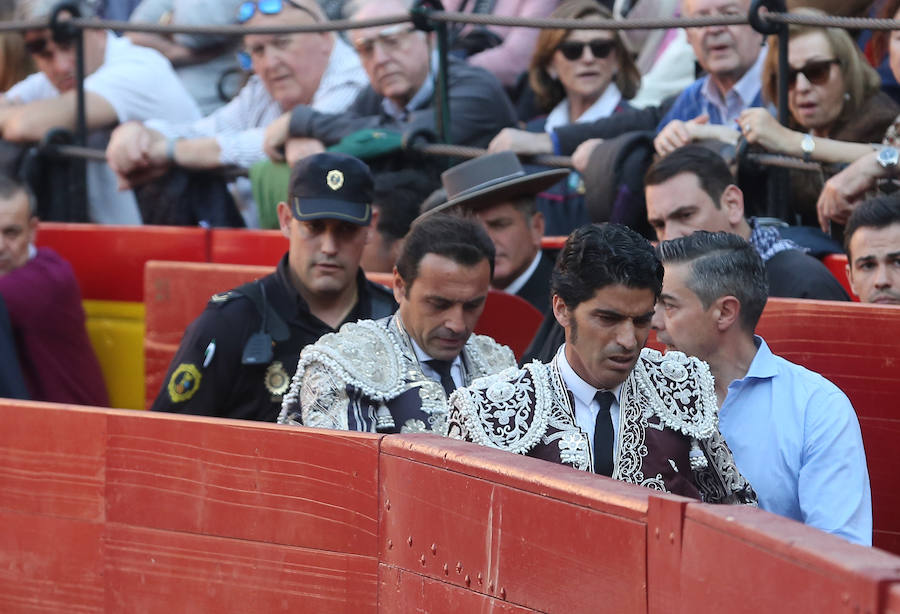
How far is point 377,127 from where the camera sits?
6.77 metres

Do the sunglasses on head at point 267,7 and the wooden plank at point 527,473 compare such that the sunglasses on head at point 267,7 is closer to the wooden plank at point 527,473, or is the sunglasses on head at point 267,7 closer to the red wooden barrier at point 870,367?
the red wooden barrier at point 870,367

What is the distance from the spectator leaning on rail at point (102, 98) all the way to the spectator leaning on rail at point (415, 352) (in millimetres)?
4057

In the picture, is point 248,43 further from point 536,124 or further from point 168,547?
point 168,547

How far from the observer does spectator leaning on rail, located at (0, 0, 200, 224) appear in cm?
810

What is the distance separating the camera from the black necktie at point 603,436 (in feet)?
11.0

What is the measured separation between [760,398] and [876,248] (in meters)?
1.08

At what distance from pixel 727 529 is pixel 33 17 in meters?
6.90

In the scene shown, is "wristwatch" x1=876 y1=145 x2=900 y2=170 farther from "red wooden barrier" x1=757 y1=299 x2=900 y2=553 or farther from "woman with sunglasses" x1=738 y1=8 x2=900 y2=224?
"red wooden barrier" x1=757 y1=299 x2=900 y2=553

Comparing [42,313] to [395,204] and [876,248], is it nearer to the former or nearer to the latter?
[395,204]

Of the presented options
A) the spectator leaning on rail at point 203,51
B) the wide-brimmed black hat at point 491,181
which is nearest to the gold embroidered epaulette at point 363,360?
the wide-brimmed black hat at point 491,181

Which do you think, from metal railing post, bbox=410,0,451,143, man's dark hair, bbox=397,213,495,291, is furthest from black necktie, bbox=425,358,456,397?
metal railing post, bbox=410,0,451,143

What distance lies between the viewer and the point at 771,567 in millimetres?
2545

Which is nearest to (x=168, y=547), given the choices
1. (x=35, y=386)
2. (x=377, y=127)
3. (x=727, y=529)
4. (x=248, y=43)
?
(x=727, y=529)

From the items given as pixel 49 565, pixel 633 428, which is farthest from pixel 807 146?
pixel 49 565
